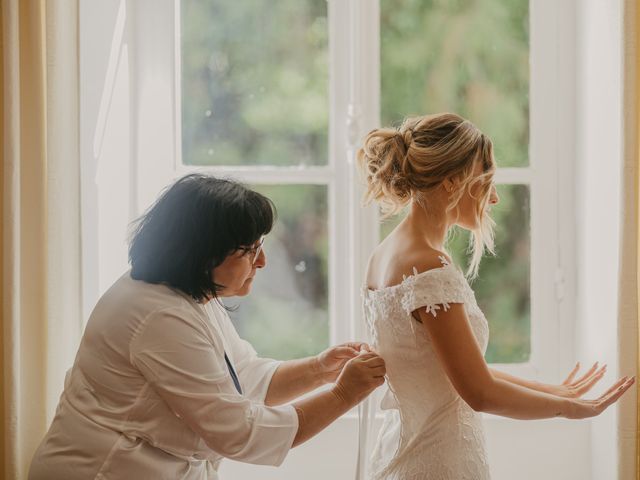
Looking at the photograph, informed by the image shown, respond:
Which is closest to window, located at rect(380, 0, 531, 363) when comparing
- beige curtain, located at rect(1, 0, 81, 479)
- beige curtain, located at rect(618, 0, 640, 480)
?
beige curtain, located at rect(618, 0, 640, 480)

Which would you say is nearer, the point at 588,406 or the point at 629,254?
the point at 588,406

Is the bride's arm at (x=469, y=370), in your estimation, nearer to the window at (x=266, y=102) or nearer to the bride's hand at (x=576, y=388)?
the bride's hand at (x=576, y=388)

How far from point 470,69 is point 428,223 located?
0.98 metres

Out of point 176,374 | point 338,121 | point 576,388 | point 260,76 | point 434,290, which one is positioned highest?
point 260,76

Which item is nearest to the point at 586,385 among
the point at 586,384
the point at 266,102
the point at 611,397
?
the point at 586,384

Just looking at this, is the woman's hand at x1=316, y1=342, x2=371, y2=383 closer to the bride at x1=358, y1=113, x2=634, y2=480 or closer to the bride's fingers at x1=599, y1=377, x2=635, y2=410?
the bride at x1=358, y1=113, x2=634, y2=480

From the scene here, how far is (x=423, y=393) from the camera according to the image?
1664 millimetres

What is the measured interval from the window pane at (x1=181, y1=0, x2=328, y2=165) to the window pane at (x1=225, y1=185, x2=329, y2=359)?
26cm

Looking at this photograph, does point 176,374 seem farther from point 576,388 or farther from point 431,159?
point 576,388

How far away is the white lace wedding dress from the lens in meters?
1.60

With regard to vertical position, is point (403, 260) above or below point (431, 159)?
below

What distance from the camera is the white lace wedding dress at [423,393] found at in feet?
5.24

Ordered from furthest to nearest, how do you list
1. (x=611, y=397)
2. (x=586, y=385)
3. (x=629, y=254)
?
(x=629, y=254), (x=586, y=385), (x=611, y=397)

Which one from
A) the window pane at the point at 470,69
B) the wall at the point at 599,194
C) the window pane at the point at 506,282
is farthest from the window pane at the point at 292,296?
the wall at the point at 599,194
